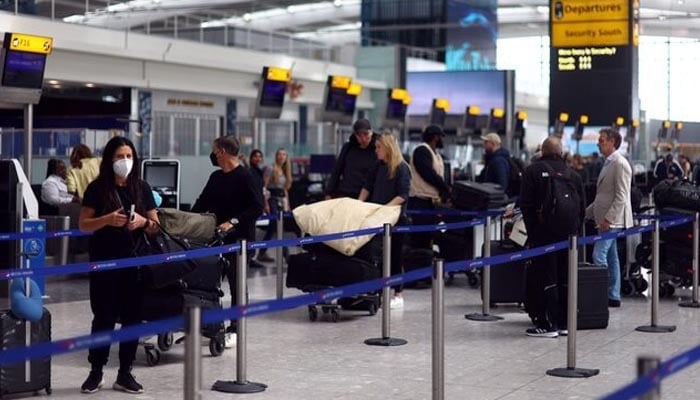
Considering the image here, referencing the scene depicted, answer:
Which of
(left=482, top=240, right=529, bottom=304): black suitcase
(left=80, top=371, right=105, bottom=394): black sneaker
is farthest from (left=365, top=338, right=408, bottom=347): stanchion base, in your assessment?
(left=80, top=371, right=105, bottom=394): black sneaker

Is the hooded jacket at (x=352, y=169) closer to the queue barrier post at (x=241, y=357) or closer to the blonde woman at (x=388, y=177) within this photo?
the blonde woman at (x=388, y=177)

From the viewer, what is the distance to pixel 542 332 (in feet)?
32.0

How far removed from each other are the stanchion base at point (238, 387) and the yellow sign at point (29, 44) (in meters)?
6.20

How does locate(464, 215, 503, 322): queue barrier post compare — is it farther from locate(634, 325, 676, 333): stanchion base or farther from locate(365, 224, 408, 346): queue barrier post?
locate(365, 224, 408, 346): queue barrier post

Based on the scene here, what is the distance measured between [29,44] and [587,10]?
14.2 meters

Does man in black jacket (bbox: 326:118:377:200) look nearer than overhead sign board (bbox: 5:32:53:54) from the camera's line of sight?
Yes

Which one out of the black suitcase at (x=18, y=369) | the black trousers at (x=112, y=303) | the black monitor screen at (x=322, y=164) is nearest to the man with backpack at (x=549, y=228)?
Answer: the black trousers at (x=112, y=303)

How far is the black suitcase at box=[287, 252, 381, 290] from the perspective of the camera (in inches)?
412

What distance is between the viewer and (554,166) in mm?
9805

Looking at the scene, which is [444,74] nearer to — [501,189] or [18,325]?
[501,189]

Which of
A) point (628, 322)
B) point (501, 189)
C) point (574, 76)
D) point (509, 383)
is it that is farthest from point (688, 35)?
point (509, 383)

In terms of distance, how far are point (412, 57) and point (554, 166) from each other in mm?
33013

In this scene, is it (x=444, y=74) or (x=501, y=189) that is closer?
(x=501, y=189)

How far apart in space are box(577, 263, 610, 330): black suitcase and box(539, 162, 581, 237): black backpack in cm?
36
